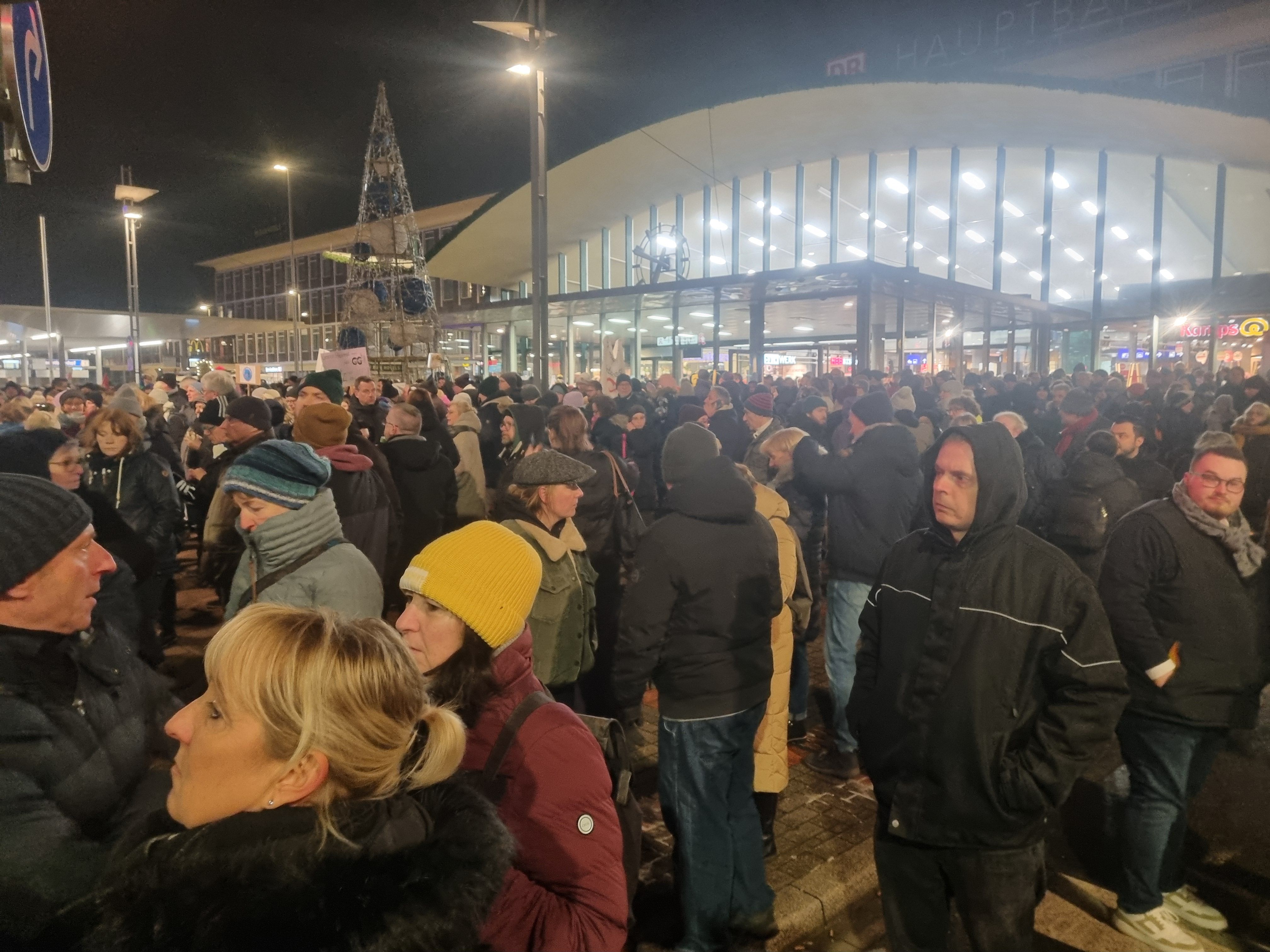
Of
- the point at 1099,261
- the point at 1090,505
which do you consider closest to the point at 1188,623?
the point at 1090,505

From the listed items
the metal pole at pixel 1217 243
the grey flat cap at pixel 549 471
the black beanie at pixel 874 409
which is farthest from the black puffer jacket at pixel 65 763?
the metal pole at pixel 1217 243

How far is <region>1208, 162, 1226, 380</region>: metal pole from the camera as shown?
21250 millimetres

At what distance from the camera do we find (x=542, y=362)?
11320mm

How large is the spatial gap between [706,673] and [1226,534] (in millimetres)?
2305

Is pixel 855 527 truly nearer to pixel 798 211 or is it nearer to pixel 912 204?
pixel 912 204

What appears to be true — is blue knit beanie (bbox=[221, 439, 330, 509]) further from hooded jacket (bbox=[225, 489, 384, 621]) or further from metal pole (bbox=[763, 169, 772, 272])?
metal pole (bbox=[763, 169, 772, 272])

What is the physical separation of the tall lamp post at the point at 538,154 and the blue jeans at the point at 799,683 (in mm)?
6622

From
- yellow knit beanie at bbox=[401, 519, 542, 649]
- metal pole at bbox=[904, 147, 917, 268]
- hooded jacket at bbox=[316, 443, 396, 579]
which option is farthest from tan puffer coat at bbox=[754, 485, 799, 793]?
metal pole at bbox=[904, 147, 917, 268]

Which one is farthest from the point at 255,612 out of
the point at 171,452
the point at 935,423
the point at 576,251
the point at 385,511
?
the point at 576,251

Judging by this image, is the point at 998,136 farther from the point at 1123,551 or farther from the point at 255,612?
the point at 255,612

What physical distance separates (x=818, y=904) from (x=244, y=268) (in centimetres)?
6686

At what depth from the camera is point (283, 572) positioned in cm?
314

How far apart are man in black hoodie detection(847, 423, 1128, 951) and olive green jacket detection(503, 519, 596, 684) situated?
64.7 inches

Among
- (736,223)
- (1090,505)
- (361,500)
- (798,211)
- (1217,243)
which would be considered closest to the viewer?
(361,500)
